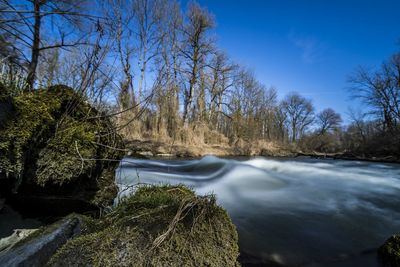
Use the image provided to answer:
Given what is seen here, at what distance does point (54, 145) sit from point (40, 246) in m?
0.80

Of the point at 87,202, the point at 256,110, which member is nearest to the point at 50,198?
the point at 87,202

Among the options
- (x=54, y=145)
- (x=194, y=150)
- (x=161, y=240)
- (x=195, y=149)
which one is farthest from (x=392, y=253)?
(x=195, y=149)

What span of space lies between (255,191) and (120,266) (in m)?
3.53

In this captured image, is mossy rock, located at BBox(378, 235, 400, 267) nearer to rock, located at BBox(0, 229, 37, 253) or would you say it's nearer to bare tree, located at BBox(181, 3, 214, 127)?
rock, located at BBox(0, 229, 37, 253)

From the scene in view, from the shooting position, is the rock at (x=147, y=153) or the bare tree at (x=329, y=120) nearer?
the rock at (x=147, y=153)

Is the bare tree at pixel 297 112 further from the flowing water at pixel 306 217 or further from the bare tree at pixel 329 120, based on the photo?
the flowing water at pixel 306 217

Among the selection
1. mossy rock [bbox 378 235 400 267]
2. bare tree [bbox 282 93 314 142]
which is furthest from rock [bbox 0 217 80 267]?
bare tree [bbox 282 93 314 142]

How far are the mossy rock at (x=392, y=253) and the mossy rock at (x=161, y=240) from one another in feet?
4.93

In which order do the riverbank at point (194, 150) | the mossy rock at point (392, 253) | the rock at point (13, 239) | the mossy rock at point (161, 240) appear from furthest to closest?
the riverbank at point (194, 150), the mossy rock at point (392, 253), the rock at point (13, 239), the mossy rock at point (161, 240)

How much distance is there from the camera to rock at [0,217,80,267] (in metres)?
1.31

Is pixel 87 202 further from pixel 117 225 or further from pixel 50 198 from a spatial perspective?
pixel 117 225

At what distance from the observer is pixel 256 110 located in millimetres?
34031

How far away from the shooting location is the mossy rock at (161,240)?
1.23m

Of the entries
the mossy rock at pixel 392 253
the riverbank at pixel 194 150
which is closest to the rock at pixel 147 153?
the riverbank at pixel 194 150
